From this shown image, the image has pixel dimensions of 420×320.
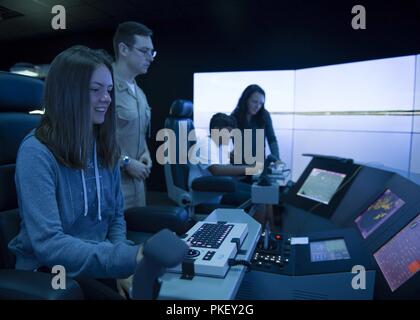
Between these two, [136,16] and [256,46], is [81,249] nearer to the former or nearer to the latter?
[256,46]

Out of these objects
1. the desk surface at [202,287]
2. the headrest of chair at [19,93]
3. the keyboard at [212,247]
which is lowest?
the desk surface at [202,287]

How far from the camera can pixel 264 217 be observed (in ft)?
6.87

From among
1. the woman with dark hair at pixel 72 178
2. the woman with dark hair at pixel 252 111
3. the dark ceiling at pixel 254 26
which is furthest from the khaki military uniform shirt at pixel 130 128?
the dark ceiling at pixel 254 26

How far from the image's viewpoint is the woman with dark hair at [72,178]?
2.74 feet

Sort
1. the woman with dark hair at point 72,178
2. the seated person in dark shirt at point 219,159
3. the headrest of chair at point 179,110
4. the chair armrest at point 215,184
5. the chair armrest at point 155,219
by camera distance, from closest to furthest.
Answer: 1. the woman with dark hair at point 72,178
2. the chair armrest at point 155,219
3. the chair armrest at point 215,184
4. the seated person in dark shirt at point 219,159
5. the headrest of chair at point 179,110

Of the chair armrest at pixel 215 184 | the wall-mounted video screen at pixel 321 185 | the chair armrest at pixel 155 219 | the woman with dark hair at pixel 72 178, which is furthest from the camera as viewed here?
the chair armrest at pixel 215 184

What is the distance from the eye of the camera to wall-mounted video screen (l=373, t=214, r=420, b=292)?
87 centimetres

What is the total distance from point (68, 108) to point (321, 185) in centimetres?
127

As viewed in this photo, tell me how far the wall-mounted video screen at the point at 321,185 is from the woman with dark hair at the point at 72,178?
1.01 meters

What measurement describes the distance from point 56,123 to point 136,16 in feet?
13.3

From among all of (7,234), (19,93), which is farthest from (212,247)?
(19,93)

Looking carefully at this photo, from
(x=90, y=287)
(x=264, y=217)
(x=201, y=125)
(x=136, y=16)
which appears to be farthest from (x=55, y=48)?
(x=90, y=287)

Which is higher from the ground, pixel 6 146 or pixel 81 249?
pixel 6 146

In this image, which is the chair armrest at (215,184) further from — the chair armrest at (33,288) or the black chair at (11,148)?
the chair armrest at (33,288)
